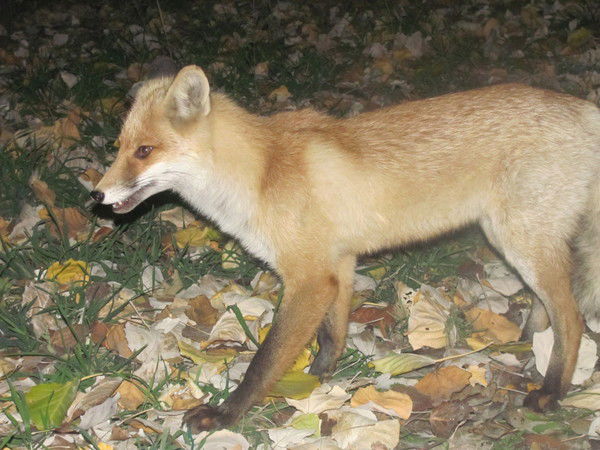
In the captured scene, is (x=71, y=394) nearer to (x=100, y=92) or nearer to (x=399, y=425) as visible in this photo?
(x=399, y=425)

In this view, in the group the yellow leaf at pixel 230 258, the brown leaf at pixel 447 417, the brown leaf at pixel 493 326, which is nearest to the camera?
the brown leaf at pixel 447 417

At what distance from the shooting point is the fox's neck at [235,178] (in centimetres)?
282

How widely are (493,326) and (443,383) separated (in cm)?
63

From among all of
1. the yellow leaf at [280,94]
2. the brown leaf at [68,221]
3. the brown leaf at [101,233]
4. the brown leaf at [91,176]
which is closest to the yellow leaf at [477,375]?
the brown leaf at [101,233]

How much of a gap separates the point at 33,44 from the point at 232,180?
5099 mm

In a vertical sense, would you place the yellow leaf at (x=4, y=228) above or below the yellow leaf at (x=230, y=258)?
above

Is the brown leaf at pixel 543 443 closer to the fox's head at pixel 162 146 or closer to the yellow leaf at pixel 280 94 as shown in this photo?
the fox's head at pixel 162 146

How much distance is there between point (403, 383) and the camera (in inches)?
115

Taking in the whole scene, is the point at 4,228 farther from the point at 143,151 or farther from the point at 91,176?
the point at 143,151

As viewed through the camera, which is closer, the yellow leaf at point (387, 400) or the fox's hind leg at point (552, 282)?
the yellow leaf at point (387, 400)

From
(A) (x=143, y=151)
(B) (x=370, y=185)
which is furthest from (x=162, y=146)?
(B) (x=370, y=185)

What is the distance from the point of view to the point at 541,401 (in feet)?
9.11

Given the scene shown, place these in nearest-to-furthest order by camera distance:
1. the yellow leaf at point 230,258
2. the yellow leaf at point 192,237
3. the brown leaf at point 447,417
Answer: the brown leaf at point 447,417 < the yellow leaf at point 230,258 < the yellow leaf at point 192,237

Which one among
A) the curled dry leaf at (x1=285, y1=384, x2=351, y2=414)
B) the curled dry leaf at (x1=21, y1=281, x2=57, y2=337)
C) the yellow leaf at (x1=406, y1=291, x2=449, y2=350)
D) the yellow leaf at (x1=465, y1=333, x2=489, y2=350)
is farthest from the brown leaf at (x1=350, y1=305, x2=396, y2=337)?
the curled dry leaf at (x1=21, y1=281, x2=57, y2=337)
